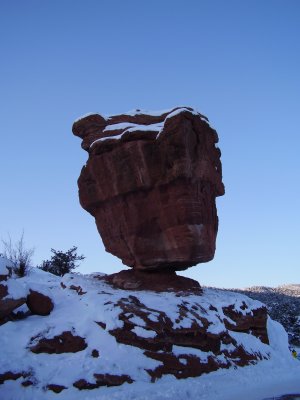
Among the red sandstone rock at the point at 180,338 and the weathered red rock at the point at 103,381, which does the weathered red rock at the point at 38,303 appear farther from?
Result: the weathered red rock at the point at 103,381

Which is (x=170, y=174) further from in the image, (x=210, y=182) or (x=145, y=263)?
(x=145, y=263)

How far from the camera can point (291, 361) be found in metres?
20.4

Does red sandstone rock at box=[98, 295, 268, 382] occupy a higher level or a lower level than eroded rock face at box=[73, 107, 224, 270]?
lower

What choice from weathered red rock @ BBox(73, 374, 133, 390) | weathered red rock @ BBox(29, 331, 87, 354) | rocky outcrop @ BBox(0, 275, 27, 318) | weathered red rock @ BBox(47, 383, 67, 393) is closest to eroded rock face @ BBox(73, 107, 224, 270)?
rocky outcrop @ BBox(0, 275, 27, 318)

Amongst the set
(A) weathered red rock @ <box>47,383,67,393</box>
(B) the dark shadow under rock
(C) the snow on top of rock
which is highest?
(C) the snow on top of rock

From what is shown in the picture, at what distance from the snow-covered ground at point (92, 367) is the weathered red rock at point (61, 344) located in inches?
8.6

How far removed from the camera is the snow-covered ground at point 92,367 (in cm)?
1152

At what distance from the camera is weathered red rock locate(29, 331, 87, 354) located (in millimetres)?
13365

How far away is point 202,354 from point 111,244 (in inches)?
381

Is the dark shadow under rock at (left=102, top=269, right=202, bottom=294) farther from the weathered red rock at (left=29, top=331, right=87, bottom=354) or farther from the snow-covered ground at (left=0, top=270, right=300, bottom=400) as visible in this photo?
the weathered red rock at (left=29, top=331, right=87, bottom=354)

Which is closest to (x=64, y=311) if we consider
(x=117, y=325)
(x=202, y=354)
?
(x=117, y=325)

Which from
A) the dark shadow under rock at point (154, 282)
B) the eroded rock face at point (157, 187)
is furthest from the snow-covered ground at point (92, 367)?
the eroded rock face at point (157, 187)

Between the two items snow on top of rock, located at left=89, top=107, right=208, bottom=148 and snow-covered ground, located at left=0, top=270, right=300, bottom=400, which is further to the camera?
snow on top of rock, located at left=89, top=107, right=208, bottom=148

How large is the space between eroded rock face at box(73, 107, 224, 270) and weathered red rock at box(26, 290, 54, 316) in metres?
6.74
